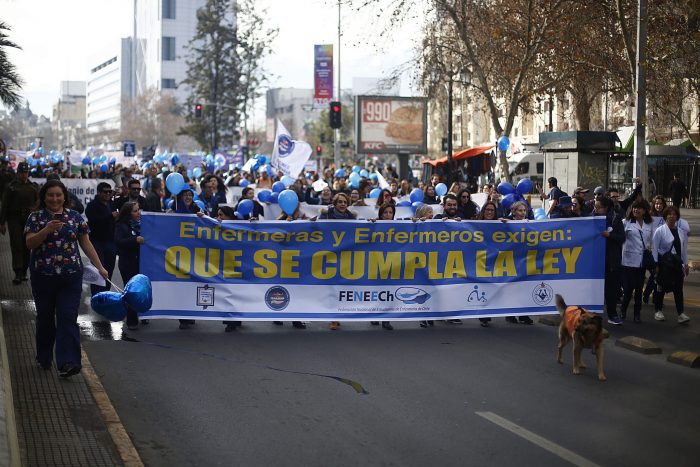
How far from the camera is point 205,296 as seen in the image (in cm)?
1212

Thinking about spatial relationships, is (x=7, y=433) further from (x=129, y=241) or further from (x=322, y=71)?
(x=322, y=71)

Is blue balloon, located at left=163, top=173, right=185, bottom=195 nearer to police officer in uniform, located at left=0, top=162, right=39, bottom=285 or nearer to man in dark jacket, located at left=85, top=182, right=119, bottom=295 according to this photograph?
police officer in uniform, located at left=0, top=162, right=39, bottom=285

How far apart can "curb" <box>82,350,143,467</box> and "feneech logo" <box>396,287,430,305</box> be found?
4139 mm

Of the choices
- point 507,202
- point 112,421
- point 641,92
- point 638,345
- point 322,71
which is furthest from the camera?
point 322,71

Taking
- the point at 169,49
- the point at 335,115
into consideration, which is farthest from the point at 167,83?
the point at 335,115

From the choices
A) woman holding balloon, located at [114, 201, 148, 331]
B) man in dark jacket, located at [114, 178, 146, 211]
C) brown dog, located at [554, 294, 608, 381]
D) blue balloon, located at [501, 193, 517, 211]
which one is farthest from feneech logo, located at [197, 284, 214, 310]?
blue balloon, located at [501, 193, 517, 211]

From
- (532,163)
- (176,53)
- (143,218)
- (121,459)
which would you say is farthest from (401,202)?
(176,53)

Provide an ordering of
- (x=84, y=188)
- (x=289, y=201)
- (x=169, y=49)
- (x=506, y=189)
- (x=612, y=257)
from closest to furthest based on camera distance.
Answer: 1. (x=612, y=257)
2. (x=289, y=201)
3. (x=506, y=189)
4. (x=84, y=188)
5. (x=169, y=49)

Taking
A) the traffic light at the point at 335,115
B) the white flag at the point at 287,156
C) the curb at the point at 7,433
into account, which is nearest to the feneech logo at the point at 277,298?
the curb at the point at 7,433

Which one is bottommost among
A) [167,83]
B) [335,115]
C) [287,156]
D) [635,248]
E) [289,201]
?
[635,248]

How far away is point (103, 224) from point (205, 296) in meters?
2.04

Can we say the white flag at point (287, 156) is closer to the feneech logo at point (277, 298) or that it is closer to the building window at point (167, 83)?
the feneech logo at point (277, 298)

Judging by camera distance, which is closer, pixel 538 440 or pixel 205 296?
pixel 538 440

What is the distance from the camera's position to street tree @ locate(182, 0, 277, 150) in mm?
81125
